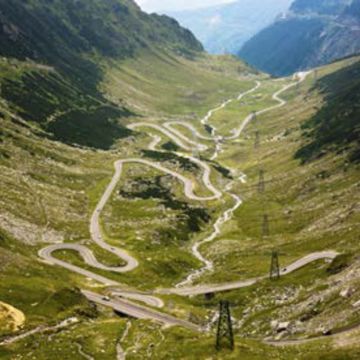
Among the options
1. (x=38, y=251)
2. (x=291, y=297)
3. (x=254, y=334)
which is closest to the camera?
(x=254, y=334)

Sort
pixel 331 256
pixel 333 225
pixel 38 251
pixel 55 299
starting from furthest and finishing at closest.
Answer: pixel 333 225
pixel 38 251
pixel 331 256
pixel 55 299

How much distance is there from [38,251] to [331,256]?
80.5 m

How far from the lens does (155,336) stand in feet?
340

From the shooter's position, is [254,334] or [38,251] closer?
[254,334]

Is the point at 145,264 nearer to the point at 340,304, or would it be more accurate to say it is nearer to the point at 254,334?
the point at 254,334

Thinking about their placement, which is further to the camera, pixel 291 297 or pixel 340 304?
pixel 291 297

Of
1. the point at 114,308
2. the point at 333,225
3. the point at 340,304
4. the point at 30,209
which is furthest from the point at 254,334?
the point at 30,209

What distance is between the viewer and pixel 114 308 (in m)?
125

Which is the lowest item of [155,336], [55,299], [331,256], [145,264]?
[155,336]

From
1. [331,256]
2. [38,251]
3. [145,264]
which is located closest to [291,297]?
[331,256]

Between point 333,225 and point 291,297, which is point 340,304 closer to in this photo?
point 291,297

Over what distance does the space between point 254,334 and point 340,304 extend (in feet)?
59.1

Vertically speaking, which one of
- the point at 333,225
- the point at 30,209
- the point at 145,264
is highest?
the point at 30,209

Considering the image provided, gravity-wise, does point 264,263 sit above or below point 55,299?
above
